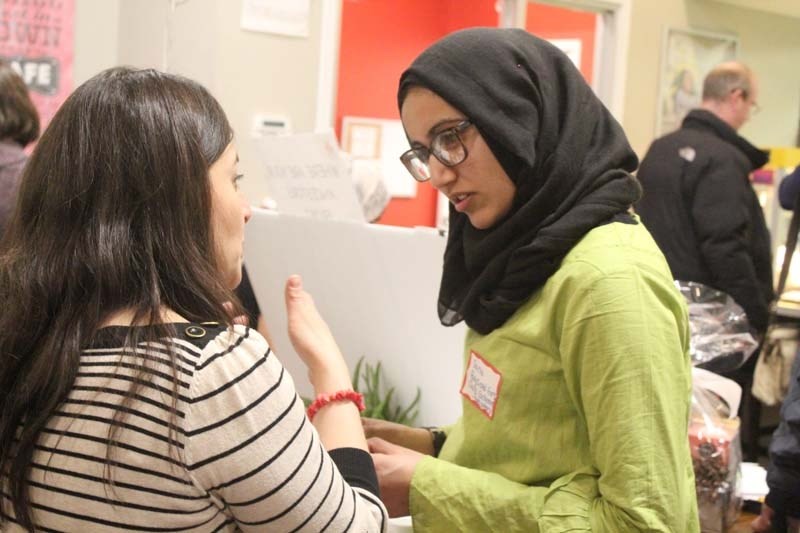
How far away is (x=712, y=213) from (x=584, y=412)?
2573 millimetres

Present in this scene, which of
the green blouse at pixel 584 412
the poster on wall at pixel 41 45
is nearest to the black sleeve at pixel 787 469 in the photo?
the green blouse at pixel 584 412

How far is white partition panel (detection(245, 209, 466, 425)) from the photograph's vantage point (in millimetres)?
1589

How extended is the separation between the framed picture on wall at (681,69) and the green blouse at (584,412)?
203 inches

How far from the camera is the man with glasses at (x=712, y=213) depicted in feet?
11.1

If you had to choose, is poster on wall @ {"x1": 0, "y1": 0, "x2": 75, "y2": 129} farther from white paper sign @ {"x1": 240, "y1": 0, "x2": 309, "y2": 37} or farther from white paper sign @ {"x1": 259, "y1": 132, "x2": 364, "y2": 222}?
white paper sign @ {"x1": 259, "y1": 132, "x2": 364, "y2": 222}

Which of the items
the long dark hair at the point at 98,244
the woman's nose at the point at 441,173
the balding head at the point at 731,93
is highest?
the balding head at the point at 731,93

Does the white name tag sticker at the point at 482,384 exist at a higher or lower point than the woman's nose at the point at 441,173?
lower

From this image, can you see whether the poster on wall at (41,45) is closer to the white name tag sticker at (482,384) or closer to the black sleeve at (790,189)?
the black sleeve at (790,189)

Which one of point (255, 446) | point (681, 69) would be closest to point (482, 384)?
point (255, 446)

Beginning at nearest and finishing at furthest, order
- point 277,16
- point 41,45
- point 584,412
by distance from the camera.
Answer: point 584,412 → point 277,16 → point 41,45

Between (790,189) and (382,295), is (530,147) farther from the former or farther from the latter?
(790,189)

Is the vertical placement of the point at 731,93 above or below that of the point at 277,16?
below

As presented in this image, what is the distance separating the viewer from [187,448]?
786 mm

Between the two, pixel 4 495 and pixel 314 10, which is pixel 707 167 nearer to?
pixel 314 10
